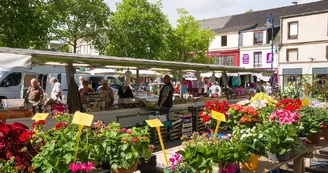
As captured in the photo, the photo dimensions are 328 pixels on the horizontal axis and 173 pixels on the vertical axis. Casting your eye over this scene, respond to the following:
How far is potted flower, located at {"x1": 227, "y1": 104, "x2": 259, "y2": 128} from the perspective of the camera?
373 cm

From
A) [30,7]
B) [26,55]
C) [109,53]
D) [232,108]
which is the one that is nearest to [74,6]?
[109,53]

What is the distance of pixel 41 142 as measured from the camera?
2.37 m

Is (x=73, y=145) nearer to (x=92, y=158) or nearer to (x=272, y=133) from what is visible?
(x=92, y=158)

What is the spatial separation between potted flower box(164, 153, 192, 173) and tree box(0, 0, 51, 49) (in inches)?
316

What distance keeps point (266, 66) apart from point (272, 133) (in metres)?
32.7

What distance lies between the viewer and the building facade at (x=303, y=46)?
2834 centimetres

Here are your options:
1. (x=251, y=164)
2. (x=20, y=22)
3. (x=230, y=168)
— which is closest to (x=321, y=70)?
(x=20, y=22)

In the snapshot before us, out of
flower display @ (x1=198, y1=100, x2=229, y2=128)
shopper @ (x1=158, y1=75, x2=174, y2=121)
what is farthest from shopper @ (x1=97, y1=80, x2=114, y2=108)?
flower display @ (x1=198, y1=100, x2=229, y2=128)

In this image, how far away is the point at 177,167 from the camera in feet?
7.63

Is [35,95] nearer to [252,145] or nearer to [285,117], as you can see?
[285,117]

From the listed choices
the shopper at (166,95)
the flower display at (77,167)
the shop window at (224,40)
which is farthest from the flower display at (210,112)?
the shop window at (224,40)

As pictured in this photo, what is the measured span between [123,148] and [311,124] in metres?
2.56

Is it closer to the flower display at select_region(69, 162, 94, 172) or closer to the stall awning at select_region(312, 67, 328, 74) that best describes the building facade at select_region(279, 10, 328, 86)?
the stall awning at select_region(312, 67, 328, 74)

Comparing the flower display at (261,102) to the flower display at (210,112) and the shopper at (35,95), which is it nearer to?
the flower display at (210,112)
